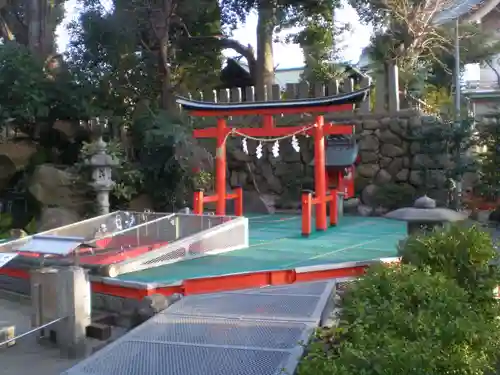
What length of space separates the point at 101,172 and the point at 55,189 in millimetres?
2014

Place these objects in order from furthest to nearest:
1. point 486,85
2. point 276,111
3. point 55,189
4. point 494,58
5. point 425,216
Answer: point 486,85 < point 494,58 < point 55,189 < point 276,111 < point 425,216

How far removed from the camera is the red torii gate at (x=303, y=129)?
36.8ft

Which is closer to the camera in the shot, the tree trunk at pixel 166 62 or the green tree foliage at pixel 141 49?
the tree trunk at pixel 166 62

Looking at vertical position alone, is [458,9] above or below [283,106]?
above

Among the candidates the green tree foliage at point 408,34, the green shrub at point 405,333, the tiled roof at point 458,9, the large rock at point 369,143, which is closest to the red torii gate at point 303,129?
the large rock at point 369,143

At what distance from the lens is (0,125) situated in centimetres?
1485

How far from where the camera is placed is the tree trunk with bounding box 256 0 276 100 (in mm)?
17625

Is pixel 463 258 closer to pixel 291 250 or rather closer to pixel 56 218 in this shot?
pixel 291 250

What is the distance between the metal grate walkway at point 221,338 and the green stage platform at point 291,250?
223 cm

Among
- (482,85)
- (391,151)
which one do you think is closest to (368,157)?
(391,151)

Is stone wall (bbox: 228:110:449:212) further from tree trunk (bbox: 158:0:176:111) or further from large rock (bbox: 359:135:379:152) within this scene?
tree trunk (bbox: 158:0:176:111)

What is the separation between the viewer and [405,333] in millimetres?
3865

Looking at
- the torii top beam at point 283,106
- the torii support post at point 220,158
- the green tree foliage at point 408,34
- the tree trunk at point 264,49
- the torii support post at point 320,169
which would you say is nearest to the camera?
the torii top beam at point 283,106

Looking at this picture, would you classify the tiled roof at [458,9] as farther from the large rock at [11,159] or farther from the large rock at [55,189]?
the large rock at [11,159]
